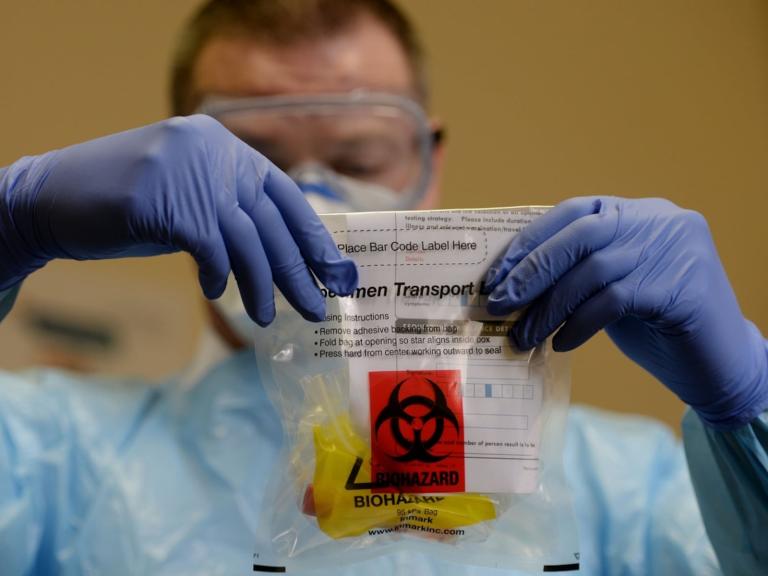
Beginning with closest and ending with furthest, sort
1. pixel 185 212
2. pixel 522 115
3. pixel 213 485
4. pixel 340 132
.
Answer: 1. pixel 185 212
2. pixel 213 485
3. pixel 340 132
4. pixel 522 115

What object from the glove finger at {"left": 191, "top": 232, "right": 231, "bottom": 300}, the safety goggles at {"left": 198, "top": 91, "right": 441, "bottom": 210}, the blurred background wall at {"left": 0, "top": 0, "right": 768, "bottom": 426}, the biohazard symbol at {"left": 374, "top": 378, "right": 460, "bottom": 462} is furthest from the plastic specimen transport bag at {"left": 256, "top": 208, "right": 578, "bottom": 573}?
the blurred background wall at {"left": 0, "top": 0, "right": 768, "bottom": 426}

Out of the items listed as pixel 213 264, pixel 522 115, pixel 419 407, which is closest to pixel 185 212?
pixel 213 264

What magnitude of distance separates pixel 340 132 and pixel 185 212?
1.90ft

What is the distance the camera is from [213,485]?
1.11m

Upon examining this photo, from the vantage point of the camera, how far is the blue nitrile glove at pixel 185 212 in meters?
0.74

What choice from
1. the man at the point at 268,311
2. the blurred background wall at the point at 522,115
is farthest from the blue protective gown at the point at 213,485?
the blurred background wall at the point at 522,115

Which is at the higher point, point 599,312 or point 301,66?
point 301,66

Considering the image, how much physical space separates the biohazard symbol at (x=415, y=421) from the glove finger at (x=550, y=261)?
4.4 inches

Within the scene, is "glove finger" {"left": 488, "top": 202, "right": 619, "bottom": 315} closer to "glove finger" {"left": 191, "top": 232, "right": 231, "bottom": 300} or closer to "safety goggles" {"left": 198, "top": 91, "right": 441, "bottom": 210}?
"glove finger" {"left": 191, "top": 232, "right": 231, "bottom": 300}

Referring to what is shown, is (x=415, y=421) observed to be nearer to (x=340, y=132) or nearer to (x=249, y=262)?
(x=249, y=262)

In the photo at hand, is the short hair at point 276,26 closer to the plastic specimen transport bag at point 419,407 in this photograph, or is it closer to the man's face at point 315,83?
the man's face at point 315,83

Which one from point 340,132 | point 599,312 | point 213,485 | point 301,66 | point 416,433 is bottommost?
point 213,485

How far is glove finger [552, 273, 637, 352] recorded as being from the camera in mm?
777

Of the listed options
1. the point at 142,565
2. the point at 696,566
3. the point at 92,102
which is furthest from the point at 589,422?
the point at 92,102
